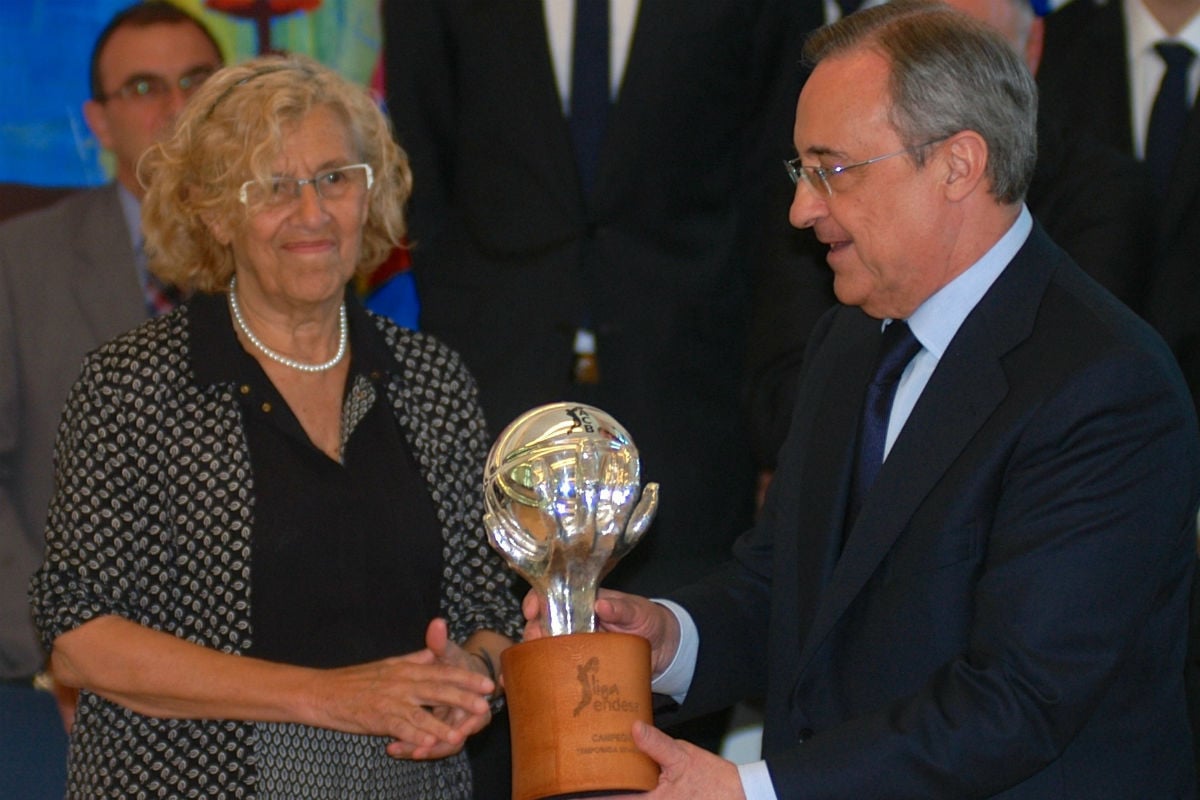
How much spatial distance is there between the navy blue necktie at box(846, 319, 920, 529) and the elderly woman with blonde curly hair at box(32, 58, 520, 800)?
75cm

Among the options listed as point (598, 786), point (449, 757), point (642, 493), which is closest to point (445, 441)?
point (449, 757)

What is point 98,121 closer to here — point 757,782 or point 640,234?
point 640,234

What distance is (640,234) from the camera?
12.9ft

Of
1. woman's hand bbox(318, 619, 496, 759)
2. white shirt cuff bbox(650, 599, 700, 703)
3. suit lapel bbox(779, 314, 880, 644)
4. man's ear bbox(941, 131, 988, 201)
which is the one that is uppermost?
man's ear bbox(941, 131, 988, 201)

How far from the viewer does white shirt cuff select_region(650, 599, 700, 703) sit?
8.93ft

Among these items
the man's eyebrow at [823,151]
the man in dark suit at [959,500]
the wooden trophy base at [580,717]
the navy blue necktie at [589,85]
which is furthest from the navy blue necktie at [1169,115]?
the wooden trophy base at [580,717]

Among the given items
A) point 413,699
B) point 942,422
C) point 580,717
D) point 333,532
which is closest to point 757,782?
point 580,717

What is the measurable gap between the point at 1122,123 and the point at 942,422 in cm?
175

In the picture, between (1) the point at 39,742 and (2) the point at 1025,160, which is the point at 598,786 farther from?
(1) the point at 39,742

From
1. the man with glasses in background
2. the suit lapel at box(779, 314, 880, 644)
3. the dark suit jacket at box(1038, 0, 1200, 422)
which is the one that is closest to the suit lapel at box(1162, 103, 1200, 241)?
the dark suit jacket at box(1038, 0, 1200, 422)

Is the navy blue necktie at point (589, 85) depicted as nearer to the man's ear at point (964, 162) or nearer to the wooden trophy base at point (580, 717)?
the man's ear at point (964, 162)

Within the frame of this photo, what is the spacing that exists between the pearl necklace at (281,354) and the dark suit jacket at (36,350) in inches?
40.5

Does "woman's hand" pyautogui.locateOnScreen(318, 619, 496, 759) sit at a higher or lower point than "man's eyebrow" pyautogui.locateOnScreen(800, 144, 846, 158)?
lower

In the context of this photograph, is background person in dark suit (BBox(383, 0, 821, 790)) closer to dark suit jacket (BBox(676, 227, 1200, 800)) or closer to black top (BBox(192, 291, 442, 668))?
black top (BBox(192, 291, 442, 668))
